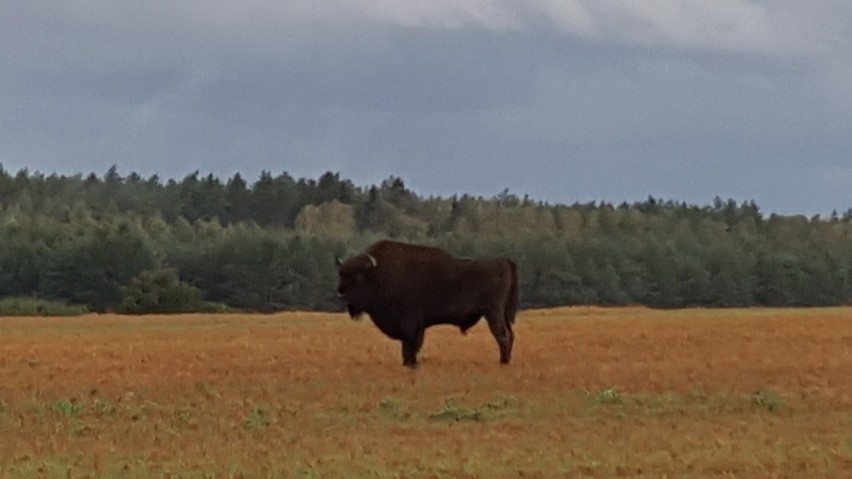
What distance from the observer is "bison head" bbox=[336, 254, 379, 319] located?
26.1m

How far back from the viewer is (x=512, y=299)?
2653cm

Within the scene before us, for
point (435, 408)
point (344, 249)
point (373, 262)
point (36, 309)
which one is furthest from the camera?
point (344, 249)

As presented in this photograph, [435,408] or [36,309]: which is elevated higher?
[36,309]

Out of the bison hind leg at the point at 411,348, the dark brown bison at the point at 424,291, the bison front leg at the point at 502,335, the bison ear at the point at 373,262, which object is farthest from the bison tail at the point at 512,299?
the bison ear at the point at 373,262

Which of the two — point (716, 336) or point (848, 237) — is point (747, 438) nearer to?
point (716, 336)

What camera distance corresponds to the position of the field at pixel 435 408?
1358 centimetres

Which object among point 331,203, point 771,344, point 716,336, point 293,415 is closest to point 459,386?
point 293,415

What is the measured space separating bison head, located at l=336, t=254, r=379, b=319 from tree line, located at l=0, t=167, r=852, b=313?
1883 inches

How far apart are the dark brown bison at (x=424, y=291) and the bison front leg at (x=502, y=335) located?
0.02m

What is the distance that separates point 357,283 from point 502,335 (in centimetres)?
287

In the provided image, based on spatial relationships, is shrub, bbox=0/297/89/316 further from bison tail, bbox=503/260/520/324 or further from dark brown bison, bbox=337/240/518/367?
bison tail, bbox=503/260/520/324

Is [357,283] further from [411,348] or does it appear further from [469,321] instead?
[469,321]

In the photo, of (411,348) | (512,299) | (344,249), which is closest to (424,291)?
(411,348)

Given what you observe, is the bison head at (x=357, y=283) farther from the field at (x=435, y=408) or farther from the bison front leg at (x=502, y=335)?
the bison front leg at (x=502, y=335)
